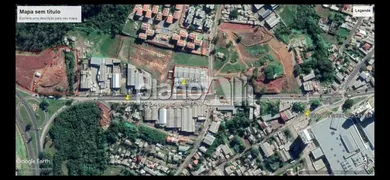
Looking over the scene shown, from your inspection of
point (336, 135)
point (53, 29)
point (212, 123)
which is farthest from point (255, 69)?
point (53, 29)

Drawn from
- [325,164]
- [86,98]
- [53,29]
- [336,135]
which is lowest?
[325,164]

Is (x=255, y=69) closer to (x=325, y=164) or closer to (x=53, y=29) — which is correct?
(x=325, y=164)

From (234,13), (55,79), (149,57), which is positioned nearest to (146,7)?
(149,57)

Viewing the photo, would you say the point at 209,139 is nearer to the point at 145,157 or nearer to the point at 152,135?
the point at 152,135

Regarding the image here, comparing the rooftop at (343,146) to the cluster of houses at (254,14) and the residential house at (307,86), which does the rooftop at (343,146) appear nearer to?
the residential house at (307,86)

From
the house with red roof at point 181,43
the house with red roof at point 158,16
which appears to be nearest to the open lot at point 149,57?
the house with red roof at point 181,43

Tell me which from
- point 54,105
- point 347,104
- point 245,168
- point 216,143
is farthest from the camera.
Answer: point 54,105
